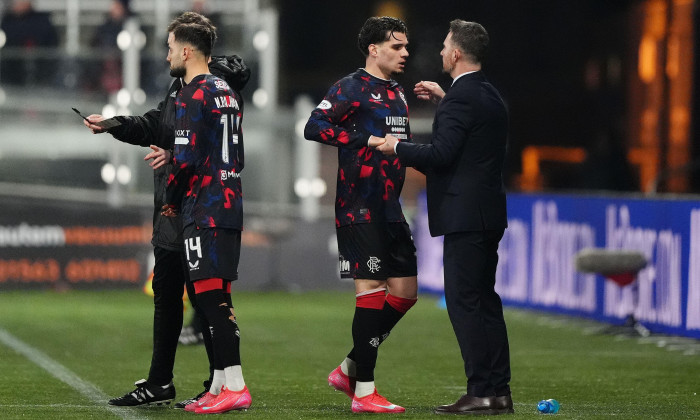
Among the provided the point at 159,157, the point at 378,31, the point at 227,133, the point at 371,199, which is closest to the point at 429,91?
the point at 378,31

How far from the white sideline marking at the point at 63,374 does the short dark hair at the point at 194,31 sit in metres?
1.87

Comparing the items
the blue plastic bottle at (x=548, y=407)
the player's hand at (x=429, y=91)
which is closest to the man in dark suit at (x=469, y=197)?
the blue plastic bottle at (x=548, y=407)

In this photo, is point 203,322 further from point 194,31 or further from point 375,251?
point 194,31

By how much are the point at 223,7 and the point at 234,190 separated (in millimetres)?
11903

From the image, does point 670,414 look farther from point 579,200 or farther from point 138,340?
point 579,200

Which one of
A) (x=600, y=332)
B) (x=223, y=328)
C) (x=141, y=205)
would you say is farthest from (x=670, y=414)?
(x=141, y=205)

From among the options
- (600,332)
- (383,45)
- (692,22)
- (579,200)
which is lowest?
(600,332)

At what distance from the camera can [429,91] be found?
8062 mm

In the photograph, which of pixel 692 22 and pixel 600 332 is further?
pixel 692 22

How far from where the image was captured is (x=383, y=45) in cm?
785

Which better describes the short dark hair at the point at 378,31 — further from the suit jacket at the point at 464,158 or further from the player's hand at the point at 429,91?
the suit jacket at the point at 464,158

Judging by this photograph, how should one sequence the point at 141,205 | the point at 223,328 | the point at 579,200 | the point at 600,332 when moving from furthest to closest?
the point at 141,205
the point at 579,200
the point at 600,332
the point at 223,328

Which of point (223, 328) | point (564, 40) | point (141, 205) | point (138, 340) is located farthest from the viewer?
point (564, 40)

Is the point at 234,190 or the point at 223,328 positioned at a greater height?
the point at 234,190
